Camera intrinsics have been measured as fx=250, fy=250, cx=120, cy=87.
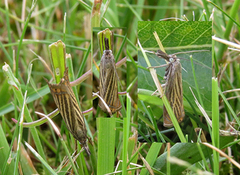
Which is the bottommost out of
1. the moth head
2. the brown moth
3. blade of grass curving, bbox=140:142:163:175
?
blade of grass curving, bbox=140:142:163:175

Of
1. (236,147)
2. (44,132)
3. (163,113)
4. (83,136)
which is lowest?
(44,132)

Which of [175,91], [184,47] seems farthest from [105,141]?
[184,47]

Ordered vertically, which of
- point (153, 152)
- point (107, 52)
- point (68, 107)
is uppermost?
point (107, 52)

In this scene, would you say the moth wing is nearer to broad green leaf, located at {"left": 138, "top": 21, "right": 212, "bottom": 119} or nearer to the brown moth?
broad green leaf, located at {"left": 138, "top": 21, "right": 212, "bottom": 119}

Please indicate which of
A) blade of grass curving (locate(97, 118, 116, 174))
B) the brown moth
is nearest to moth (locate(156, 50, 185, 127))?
blade of grass curving (locate(97, 118, 116, 174))

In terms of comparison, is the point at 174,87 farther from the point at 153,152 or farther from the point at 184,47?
the point at 153,152

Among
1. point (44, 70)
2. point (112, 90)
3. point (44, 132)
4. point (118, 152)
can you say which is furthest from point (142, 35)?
point (44, 70)

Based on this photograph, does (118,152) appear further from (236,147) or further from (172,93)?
(236,147)
